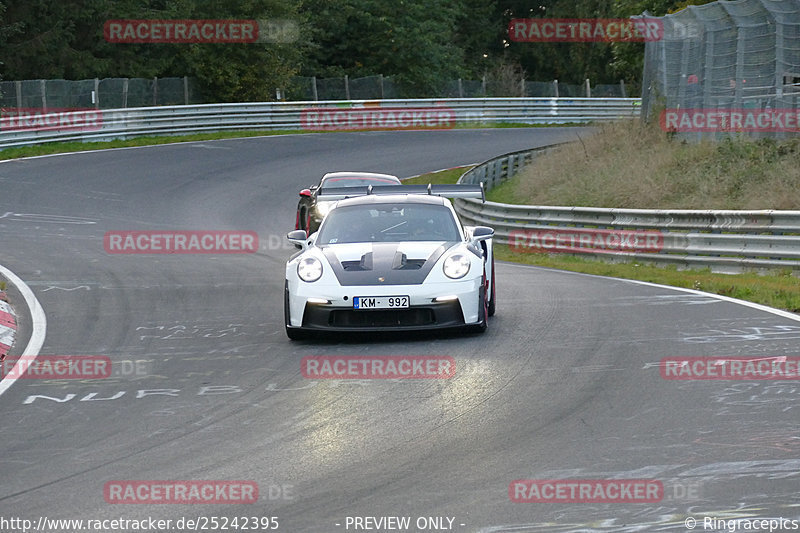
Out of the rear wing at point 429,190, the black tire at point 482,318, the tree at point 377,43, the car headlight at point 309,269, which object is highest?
the tree at point 377,43

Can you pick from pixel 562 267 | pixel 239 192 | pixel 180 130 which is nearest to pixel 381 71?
pixel 180 130

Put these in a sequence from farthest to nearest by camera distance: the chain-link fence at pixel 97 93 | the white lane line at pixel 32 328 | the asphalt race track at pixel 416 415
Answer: the chain-link fence at pixel 97 93
the white lane line at pixel 32 328
the asphalt race track at pixel 416 415

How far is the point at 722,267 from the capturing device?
663 inches

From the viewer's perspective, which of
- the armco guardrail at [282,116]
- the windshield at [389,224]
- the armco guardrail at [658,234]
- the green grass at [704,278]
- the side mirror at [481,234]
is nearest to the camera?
the side mirror at [481,234]

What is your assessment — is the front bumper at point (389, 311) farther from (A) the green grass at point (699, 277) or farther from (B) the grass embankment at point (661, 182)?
(B) the grass embankment at point (661, 182)

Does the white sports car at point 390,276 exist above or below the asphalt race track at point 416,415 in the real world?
above

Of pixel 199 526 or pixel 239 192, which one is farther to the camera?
pixel 239 192

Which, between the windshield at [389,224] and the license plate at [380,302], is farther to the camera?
the windshield at [389,224]

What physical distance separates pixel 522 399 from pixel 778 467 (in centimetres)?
224

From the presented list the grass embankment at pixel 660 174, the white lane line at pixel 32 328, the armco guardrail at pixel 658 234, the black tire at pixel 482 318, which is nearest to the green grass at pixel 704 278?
the armco guardrail at pixel 658 234

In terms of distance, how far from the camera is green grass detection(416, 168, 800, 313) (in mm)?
13094

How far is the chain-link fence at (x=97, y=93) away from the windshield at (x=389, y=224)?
104ft

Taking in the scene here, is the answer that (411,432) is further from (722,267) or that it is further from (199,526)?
(722,267)

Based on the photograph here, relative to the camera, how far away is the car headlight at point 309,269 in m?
10.8
